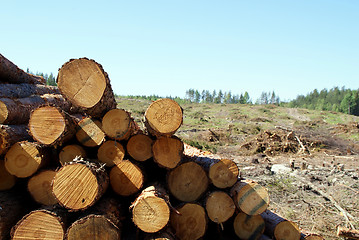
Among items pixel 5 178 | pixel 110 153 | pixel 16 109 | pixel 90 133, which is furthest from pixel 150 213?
pixel 16 109

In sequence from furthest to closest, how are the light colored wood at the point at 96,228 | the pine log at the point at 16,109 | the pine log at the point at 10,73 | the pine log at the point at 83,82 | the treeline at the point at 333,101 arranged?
the treeline at the point at 333,101, the pine log at the point at 10,73, the pine log at the point at 16,109, the pine log at the point at 83,82, the light colored wood at the point at 96,228

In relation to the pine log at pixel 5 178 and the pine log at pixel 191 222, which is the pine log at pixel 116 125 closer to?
the pine log at pixel 191 222

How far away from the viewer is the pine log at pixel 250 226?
342 centimetres

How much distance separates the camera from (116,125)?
3.10 metres

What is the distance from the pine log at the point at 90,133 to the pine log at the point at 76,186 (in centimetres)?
61

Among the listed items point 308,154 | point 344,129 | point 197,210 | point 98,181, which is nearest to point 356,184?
point 308,154

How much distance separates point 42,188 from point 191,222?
200 cm

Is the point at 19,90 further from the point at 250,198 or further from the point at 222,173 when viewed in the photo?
the point at 250,198

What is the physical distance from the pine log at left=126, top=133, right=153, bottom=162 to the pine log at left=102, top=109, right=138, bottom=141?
19cm

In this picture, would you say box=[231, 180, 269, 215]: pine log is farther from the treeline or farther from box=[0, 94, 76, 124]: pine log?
the treeline

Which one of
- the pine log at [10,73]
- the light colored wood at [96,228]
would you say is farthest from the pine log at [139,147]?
the pine log at [10,73]

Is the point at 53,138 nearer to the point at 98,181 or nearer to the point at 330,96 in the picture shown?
the point at 98,181

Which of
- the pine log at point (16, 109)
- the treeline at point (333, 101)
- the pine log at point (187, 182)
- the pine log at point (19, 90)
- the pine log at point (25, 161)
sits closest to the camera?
the pine log at point (25, 161)

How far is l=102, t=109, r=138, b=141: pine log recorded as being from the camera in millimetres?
3090
